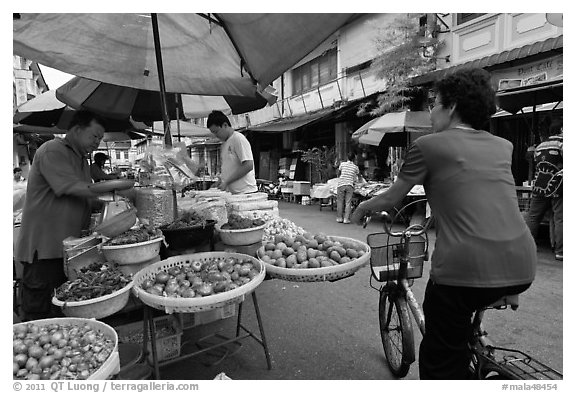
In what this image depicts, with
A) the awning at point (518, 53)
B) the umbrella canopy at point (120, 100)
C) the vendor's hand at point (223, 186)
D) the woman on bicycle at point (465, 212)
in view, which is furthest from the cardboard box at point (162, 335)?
the awning at point (518, 53)

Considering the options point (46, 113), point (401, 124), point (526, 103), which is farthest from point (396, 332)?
point (401, 124)

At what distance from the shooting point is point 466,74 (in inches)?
68.0

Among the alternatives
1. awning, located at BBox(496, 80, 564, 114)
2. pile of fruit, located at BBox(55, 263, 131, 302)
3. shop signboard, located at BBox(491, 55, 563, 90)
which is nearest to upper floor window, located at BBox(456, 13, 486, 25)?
shop signboard, located at BBox(491, 55, 563, 90)

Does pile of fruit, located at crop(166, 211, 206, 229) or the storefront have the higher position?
the storefront

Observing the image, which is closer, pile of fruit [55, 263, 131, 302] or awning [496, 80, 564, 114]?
pile of fruit [55, 263, 131, 302]

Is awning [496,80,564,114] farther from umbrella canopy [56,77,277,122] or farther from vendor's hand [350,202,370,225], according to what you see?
vendor's hand [350,202,370,225]

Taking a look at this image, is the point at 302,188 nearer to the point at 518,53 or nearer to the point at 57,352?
the point at 518,53

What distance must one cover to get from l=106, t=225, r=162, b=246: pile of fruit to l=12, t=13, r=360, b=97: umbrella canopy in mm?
1212

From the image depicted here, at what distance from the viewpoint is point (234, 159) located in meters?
3.62

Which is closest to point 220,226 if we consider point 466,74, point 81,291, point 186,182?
point 186,182

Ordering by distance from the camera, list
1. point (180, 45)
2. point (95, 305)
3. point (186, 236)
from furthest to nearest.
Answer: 1. point (180, 45)
2. point (186, 236)
3. point (95, 305)

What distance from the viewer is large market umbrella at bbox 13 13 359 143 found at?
209cm

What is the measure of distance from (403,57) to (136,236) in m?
8.91
